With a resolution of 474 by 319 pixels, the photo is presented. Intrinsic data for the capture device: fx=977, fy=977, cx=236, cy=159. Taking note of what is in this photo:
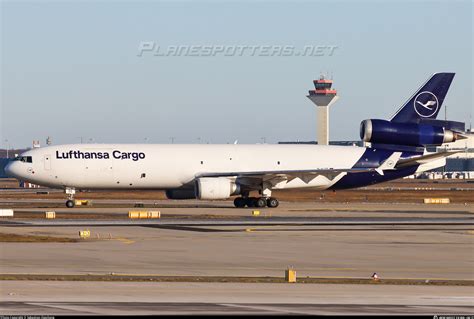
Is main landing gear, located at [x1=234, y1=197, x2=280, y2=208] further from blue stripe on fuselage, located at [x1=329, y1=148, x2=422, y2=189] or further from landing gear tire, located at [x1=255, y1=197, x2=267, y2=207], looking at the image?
blue stripe on fuselage, located at [x1=329, y1=148, x2=422, y2=189]

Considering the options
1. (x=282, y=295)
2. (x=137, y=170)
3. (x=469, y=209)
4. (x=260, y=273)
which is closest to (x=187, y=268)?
(x=260, y=273)

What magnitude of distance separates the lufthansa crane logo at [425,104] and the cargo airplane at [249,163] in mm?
84

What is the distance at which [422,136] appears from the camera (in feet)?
263

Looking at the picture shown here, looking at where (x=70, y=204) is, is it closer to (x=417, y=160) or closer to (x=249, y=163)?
(x=249, y=163)

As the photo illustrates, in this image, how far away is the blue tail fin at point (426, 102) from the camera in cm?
8169

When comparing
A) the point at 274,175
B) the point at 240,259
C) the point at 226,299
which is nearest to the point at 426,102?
the point at 274,175

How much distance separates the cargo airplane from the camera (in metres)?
74.9

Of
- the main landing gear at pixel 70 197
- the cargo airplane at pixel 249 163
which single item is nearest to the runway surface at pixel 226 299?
the cargo airplane at pixel 249 163

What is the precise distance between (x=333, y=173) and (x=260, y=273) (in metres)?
45.4

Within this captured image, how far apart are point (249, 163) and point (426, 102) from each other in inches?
628

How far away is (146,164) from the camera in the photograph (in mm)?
75500

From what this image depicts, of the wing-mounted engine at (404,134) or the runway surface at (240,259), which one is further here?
the wing-mounted engine at (404,134)

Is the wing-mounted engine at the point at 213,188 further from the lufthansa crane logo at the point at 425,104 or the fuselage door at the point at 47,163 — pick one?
the lufthansa crane logo at the point at 425,104

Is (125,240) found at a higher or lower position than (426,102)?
lower
